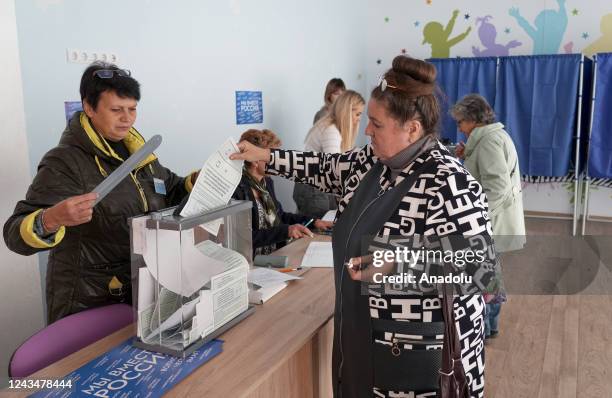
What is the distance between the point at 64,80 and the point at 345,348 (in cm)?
183

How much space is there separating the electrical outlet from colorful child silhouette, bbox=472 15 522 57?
14.9 ft

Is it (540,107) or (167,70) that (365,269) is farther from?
(540,107)

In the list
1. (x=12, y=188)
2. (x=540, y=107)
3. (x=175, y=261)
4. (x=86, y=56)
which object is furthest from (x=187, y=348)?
(x=540, y=107)

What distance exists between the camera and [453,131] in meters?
5.93

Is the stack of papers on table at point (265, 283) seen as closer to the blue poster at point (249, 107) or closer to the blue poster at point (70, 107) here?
the blue poster at point (70, 107)

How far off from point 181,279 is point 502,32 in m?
5.58

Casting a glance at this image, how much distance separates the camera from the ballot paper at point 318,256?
2.10 meters

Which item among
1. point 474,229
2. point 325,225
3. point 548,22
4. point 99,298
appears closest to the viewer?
point 474,229

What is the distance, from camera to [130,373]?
125cm

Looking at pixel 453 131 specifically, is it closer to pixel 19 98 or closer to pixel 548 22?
pixel 548 22

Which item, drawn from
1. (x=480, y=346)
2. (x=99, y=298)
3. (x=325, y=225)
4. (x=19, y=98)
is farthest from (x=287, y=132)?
(x=480, y=346)

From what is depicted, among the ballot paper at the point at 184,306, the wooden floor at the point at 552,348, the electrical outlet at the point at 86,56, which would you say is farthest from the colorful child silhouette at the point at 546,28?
the ballot paper at the point at 184,306

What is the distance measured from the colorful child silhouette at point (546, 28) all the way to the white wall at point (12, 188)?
5239 mm

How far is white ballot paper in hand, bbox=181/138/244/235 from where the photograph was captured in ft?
A: 4.49
